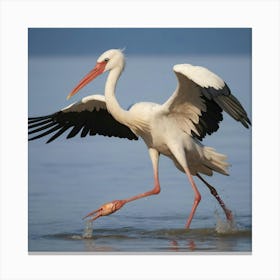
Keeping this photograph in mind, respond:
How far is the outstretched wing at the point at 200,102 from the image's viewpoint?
9773 mm

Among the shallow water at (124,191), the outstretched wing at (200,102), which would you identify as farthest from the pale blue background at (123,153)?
the outstretched wing at (200,102)

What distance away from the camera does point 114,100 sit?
1016 centimetres

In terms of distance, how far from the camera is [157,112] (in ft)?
33.6

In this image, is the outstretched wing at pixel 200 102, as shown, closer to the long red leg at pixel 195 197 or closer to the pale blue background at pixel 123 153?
the pale blue background at pixel 123 153

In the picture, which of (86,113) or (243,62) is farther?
(86,113)

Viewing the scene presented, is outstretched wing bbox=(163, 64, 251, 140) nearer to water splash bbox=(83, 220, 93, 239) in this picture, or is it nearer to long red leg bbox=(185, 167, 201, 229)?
long red leg bbox=(185, 167, 201, 229)

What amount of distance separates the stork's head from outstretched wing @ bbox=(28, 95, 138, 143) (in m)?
0.25

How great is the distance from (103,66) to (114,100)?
298 mm

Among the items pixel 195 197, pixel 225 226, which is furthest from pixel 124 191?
pixel 225 226

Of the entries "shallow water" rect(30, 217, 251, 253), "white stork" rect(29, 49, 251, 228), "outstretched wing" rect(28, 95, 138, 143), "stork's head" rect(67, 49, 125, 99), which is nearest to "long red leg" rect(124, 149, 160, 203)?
"white stork" rect(29, 49, 251, 228)

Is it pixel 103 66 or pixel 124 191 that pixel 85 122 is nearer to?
pixel 103 66
